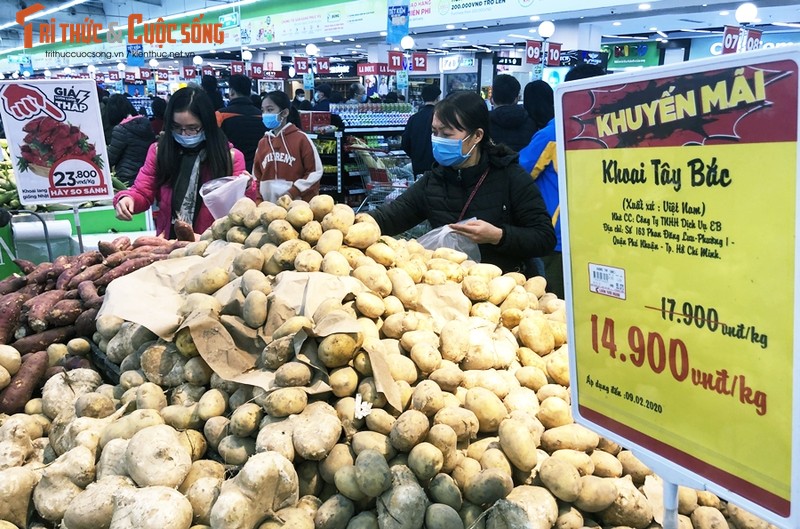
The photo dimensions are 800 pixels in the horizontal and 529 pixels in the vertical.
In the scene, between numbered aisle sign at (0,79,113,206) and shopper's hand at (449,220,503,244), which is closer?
shopper's hand at (449,220,503,244)

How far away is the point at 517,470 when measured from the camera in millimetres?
1606

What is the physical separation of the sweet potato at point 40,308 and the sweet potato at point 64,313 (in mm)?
25

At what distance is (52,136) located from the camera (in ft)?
12.7

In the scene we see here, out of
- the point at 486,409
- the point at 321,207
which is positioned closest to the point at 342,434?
the point at 486,409

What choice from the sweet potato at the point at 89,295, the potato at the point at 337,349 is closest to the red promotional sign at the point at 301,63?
the sweet potato at the point at 89,295

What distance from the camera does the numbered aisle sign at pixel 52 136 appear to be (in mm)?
3865

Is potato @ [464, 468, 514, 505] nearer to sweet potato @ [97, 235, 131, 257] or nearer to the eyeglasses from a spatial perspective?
sweet potato @ [97, 235, 131, 257]

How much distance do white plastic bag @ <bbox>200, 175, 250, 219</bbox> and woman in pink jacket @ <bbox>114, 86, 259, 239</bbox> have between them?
0.17 m

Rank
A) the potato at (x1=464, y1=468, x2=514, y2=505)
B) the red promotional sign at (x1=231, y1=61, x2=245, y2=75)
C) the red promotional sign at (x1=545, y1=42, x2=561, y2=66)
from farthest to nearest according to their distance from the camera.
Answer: the red promotional sign at (x1=231, y1=61, x2=245, y2=75) → the red promotional sign at (x1=545, y1=42, x2=561, y2=66) → the potato at (x1=464, y1=468, x2=514, y2=505)

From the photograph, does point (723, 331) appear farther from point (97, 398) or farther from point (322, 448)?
point (97, 398)

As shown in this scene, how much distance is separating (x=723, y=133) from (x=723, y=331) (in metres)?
0.31

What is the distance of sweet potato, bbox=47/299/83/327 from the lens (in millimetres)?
2584

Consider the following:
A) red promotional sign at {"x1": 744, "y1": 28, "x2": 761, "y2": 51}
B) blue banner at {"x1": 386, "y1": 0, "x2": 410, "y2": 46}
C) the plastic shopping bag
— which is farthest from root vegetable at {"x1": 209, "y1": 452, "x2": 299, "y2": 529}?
blue banner at {"x1": 386, "y1": 0, "x2": 410, "y2": 46}

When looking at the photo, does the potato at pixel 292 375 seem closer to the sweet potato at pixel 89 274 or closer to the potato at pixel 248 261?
the potato at pixel 248 261
